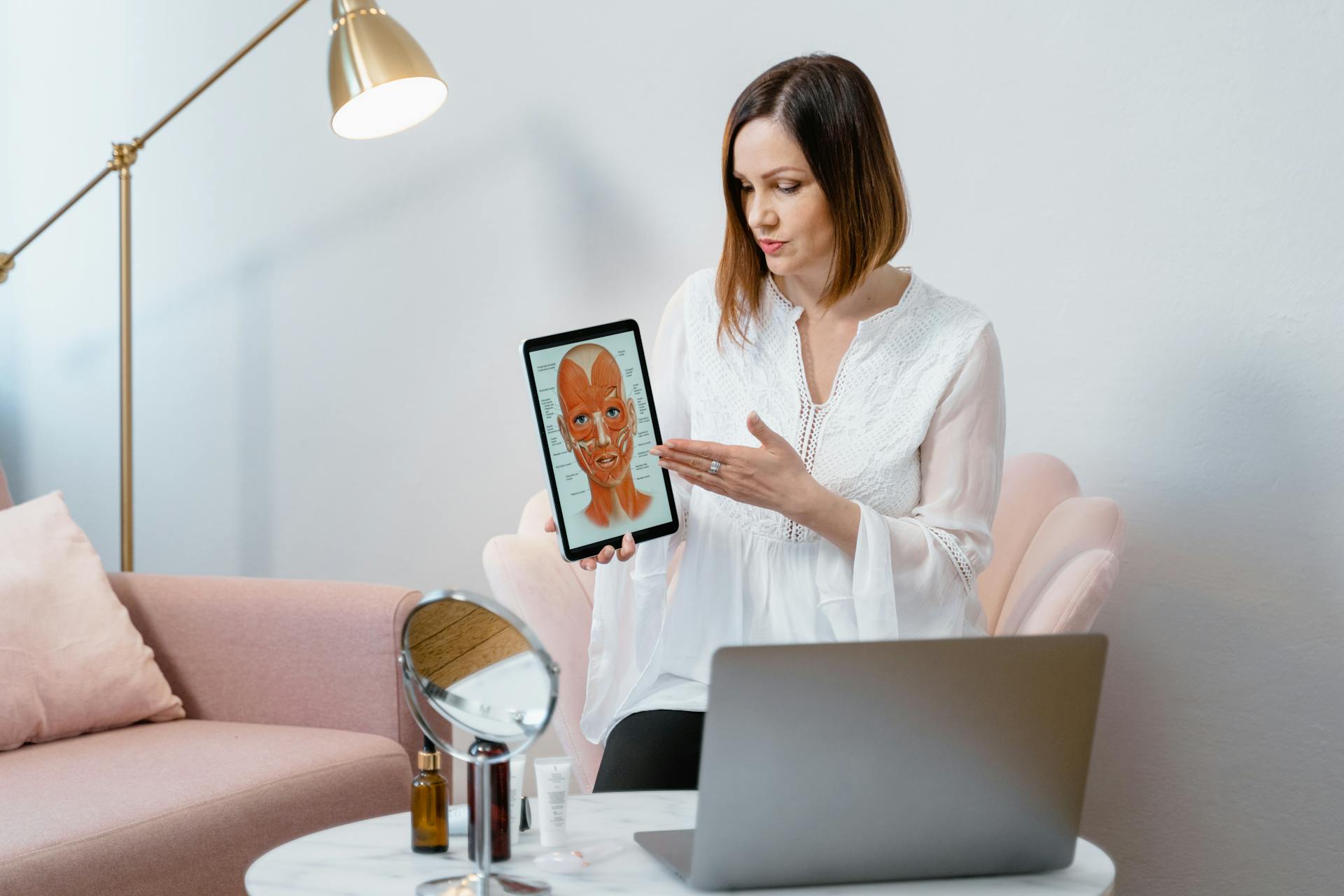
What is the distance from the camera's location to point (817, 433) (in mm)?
1521

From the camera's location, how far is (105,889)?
131 cm

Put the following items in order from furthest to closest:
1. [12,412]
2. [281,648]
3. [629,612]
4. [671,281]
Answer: [12,412]
[671,281]
[281,648]
[629,612]

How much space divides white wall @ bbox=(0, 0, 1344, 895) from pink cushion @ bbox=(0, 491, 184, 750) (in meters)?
0.73

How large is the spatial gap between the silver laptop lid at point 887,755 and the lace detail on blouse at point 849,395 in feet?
2.02

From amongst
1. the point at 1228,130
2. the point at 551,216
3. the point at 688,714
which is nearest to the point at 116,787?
the point at 688,714

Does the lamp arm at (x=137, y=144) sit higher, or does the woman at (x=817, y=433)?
the lamp arm at (x=137, y=144)

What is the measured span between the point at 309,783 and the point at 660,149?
1.20 metres

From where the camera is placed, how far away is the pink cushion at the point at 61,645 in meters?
1.64

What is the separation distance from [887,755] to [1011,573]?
968mm

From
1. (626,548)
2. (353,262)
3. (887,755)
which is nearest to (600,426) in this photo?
(626,548)

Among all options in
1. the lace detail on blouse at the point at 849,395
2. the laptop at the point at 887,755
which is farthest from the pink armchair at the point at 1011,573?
the laptop at the point at 887,755

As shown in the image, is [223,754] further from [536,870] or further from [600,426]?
[536,870]

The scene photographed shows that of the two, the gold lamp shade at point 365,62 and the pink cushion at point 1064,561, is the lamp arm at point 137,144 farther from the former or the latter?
the pink cushion at point 1064,561

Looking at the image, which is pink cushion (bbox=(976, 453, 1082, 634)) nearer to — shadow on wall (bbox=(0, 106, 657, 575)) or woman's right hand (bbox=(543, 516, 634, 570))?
woman's right hand (bbox=(543, 516, 634, 570))
